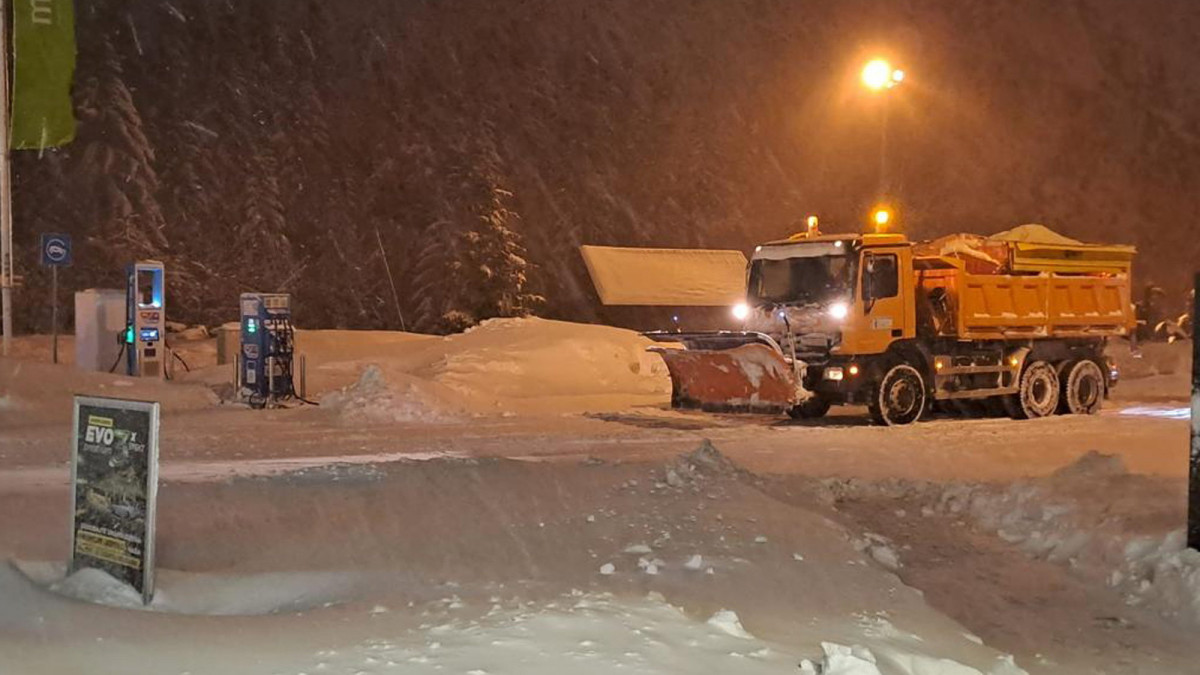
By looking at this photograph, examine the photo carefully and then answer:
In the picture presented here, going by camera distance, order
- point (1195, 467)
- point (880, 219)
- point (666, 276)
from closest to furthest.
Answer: point (1195, 467)
point (880, 219)
point (666, 276)

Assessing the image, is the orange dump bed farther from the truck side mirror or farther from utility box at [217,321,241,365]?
utility box at [217,321,241,365]

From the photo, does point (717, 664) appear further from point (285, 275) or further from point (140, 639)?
point (285, 275)

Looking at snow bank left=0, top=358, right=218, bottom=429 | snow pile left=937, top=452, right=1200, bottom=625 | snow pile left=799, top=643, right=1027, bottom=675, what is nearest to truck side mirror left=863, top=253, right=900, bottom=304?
snow pile left=937, top=452, right=1200, bottom=625

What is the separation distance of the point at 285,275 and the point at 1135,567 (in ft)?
130

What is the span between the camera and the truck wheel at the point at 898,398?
17.6m

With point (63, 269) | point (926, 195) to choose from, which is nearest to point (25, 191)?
point (63, 269)

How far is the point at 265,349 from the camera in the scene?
1861 centimetres

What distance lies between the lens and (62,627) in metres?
6.18

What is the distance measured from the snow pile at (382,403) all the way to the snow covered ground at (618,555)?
929 mm

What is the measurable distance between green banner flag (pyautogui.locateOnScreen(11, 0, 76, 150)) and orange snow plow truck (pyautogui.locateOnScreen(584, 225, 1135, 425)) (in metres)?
13.0

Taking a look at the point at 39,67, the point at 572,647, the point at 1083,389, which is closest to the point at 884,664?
the point at 572,647

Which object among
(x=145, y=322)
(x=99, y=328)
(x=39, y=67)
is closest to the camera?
(x=145, y=322)

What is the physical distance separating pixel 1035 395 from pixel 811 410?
442 centimetres

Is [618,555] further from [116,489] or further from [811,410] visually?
[811,410]
